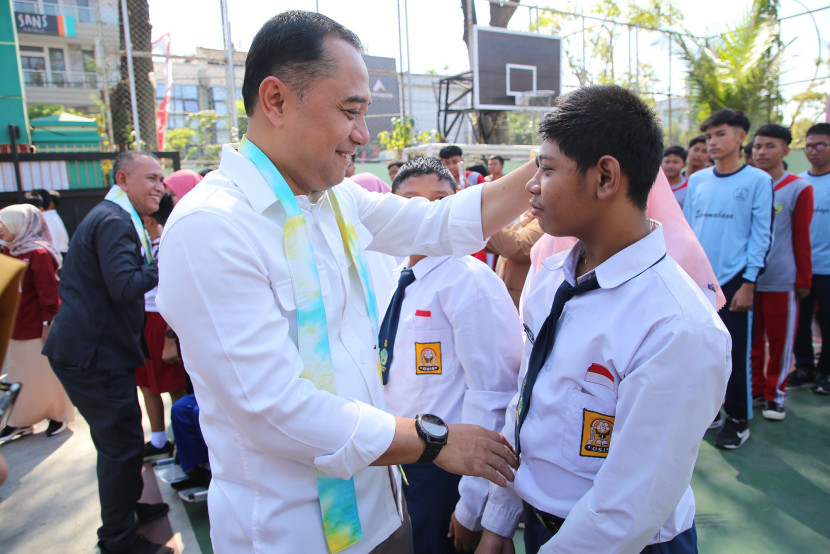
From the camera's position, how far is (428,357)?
202cm

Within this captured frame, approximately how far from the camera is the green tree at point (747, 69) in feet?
33.3

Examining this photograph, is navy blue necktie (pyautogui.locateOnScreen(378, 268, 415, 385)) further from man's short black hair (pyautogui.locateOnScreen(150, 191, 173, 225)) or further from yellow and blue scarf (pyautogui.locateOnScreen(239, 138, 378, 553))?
man's short black hair (pyautogui.locateOnScreen(150, 191, 173, 225))

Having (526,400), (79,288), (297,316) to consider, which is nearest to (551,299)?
(526,400)

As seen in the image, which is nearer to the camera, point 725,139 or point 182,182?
point 725,139

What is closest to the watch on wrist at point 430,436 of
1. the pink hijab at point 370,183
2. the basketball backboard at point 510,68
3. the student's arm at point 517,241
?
the student's arm at point 517,241

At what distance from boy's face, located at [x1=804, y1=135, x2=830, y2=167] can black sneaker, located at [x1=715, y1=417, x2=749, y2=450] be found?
248 centimetres

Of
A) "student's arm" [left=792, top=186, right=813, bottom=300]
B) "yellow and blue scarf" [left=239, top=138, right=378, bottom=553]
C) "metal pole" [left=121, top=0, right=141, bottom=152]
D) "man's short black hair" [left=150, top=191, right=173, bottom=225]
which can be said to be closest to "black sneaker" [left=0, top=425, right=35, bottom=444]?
"man's short black hair" [left=150, top=191, right=173, bottom=225]

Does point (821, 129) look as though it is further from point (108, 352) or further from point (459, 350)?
point (108, 352)

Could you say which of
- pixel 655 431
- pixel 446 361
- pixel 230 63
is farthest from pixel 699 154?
pixel 230 63

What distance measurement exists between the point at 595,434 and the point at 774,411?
142 inches

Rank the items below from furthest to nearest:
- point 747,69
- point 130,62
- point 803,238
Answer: point 747,69, point 130,62, point 803,238

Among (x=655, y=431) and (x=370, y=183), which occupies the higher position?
(x=370, y=183)

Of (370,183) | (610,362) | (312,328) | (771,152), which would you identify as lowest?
(610,362)

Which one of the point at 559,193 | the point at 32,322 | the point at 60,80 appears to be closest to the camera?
the point at 559,193
